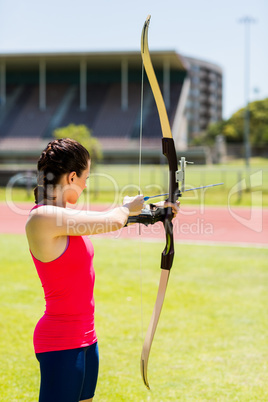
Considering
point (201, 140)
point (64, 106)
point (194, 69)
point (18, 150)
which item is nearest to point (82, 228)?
point (18, 150)

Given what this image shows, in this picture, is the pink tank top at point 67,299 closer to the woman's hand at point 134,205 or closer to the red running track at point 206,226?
the woman's hand at point 134,205

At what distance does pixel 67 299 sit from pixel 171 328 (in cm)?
317

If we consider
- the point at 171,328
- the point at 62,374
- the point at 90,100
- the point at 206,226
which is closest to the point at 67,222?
the point at 62,374

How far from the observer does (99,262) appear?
8109mm

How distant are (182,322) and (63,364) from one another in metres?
3.34

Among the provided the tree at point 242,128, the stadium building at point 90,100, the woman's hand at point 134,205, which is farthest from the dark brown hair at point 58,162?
the tree at point 242,128

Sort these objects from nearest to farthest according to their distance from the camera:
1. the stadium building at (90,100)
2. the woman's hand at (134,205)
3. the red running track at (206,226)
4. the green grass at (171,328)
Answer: the woman's hand at (134,205) → the green grass at (171,328) → the red running track at (206,226) → the stadium building at (90,100)

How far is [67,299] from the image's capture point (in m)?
1.99

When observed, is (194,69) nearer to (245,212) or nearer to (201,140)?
(201,140)

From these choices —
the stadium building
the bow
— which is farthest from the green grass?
the stadium building

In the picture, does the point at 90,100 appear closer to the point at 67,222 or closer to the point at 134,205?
the point at 134,205

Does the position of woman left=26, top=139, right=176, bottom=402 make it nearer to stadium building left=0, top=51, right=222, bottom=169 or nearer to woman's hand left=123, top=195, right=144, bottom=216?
woman's hand left=123, top=195, right=144, bottom=216

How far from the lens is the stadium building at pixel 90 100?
37.9m

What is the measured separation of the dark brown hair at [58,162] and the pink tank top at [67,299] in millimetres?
238
